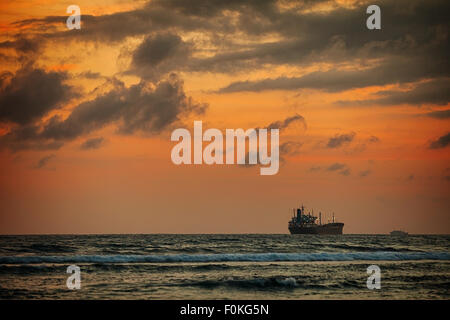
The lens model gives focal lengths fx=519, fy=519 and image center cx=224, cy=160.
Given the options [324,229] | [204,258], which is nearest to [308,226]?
[324,229]

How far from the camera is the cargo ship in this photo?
15962 cm

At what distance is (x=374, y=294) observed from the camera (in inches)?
1125

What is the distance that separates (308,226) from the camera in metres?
167

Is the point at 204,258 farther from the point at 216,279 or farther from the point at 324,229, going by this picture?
the point at 324,229

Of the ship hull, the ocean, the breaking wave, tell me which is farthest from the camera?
the ship hull

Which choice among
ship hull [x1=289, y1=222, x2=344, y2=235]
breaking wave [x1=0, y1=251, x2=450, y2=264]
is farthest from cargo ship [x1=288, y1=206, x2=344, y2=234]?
breaking wave [x1=0, y1=251, x2=450, y2=264]

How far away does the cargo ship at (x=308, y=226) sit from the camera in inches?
6284

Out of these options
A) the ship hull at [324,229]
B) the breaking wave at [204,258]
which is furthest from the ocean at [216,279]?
the ship hull at [324,229]

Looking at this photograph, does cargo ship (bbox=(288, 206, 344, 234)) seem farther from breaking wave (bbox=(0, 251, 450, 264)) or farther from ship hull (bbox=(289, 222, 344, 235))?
breaking wave (bbox=(0, 251, 450, 264))

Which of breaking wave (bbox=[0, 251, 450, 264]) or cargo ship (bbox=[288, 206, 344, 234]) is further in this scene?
cargo ship (bbox=[288, 206, 344, 234])
